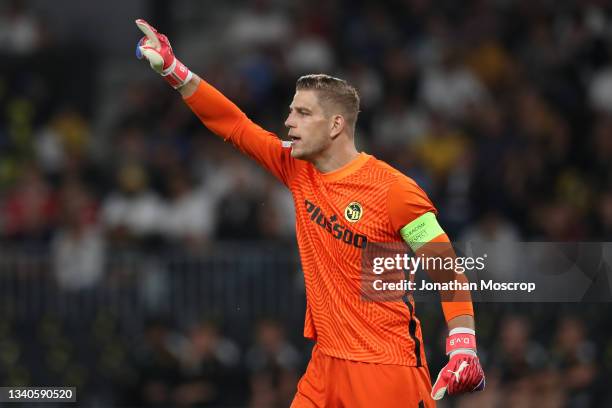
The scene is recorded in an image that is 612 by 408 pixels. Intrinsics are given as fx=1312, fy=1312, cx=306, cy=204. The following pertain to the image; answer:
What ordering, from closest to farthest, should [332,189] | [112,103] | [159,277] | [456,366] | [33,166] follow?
[456,366], [332,189], [159,277], [33,166], [112,103]

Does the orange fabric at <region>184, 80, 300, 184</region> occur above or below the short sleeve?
above

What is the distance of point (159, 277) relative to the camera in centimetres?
1379

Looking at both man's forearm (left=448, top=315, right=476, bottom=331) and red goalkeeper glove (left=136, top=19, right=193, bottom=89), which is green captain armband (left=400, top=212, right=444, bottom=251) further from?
red goalkeeper glove (left=136, top=19, right=193, bottom=89)

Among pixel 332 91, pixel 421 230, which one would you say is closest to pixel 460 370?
pixel 421 230

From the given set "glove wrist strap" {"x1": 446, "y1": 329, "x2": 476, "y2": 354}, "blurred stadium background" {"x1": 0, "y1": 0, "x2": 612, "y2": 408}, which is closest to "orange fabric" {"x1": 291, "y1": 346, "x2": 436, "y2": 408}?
"glove wrist strap" {"x1": 446, "y1": 329, "x2": 476, "y2": 354}

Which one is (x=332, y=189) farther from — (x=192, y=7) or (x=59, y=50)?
(x=192, y=7)

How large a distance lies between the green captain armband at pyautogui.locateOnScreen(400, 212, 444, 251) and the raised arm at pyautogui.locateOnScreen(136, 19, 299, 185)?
92 centimetres

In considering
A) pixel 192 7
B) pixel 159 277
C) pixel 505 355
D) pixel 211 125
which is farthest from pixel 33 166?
pixel 211 125

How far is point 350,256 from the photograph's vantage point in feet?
23.2

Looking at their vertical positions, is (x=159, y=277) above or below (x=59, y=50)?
below

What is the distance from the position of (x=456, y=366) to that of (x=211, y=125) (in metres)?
2.10

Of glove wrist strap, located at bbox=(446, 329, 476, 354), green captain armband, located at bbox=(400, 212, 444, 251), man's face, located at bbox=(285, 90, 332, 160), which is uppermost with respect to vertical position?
man's face, located at bbox=(285, 90, 332, 160)

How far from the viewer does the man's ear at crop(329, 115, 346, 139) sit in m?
7.26

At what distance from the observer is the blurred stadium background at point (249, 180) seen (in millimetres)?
13008
